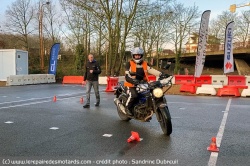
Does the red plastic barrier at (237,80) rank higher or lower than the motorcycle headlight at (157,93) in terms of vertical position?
lower

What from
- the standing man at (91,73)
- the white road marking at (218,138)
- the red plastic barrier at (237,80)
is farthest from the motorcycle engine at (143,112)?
the red plastic barrier at (237,80)

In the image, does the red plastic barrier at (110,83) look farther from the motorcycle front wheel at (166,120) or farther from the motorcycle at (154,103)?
the motorcycle front wheel at (166,120)

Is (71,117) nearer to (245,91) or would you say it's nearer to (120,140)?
(120,140)

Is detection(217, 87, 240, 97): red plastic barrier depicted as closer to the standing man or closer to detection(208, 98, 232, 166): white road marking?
detection(208, 98, 232, 166): white road marking

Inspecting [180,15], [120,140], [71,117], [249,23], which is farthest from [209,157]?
[249,23]

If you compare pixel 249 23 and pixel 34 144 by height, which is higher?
pixel 249 23

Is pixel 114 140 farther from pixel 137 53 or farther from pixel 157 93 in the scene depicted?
pixel 137 53

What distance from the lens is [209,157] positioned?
15.6 ft

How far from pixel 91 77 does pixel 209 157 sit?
6.92 metres

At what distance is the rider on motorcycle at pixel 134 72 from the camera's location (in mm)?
6883

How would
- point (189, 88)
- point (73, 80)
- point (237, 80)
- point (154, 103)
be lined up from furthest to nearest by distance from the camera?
1. point (73, 80)
2. point (237, 80)
3. point (189, 88)
4. point (154, 103)

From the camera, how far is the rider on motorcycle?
688 centimetres

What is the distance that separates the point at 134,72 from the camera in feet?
22.6

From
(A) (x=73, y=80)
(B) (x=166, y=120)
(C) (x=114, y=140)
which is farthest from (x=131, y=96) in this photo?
(A) (x=73, y=80)
